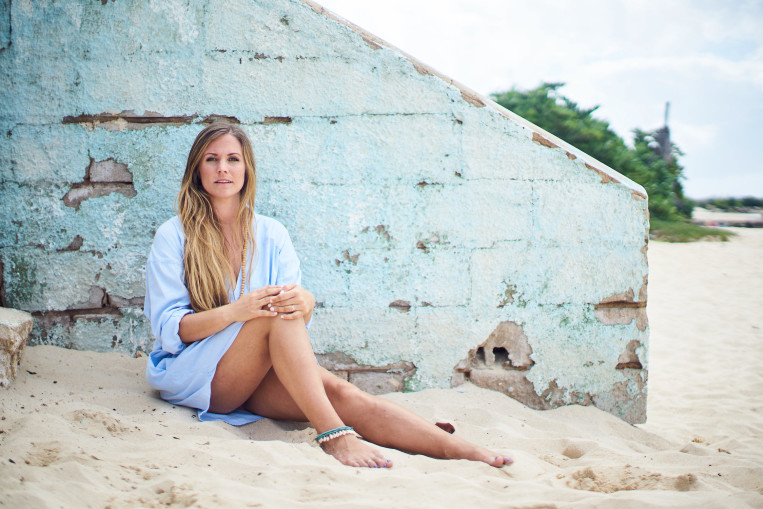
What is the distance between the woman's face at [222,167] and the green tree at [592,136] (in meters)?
10.8

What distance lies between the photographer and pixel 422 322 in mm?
3262

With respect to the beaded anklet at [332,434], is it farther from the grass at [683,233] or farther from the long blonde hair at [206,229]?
the grass at [683,233]

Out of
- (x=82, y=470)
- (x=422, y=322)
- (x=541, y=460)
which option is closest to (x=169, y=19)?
(x=422, y=322)

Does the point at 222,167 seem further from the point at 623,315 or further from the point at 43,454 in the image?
the point at 623,315

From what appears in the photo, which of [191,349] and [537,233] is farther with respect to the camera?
[537,233]

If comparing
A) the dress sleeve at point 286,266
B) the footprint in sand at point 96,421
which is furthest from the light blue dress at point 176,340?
the footprint in sand at point 96,421

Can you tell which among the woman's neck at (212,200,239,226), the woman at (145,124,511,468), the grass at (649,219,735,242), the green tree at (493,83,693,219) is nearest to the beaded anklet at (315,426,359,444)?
the woman at (145,124,511,468)

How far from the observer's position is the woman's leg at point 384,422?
240 centimetres

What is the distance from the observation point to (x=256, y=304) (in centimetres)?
246

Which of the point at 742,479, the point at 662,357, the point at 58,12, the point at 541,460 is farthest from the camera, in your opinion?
the point at 662,357

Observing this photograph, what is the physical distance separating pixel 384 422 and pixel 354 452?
0.26 m

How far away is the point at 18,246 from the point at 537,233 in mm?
2780

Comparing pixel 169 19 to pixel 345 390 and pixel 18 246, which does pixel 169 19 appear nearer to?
pixel 18 246

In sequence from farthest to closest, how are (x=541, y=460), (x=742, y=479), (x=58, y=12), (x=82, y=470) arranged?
(x=58, y=12) < (x=541, y=460) < (x=742, y=479) < (x=82, y=470)
